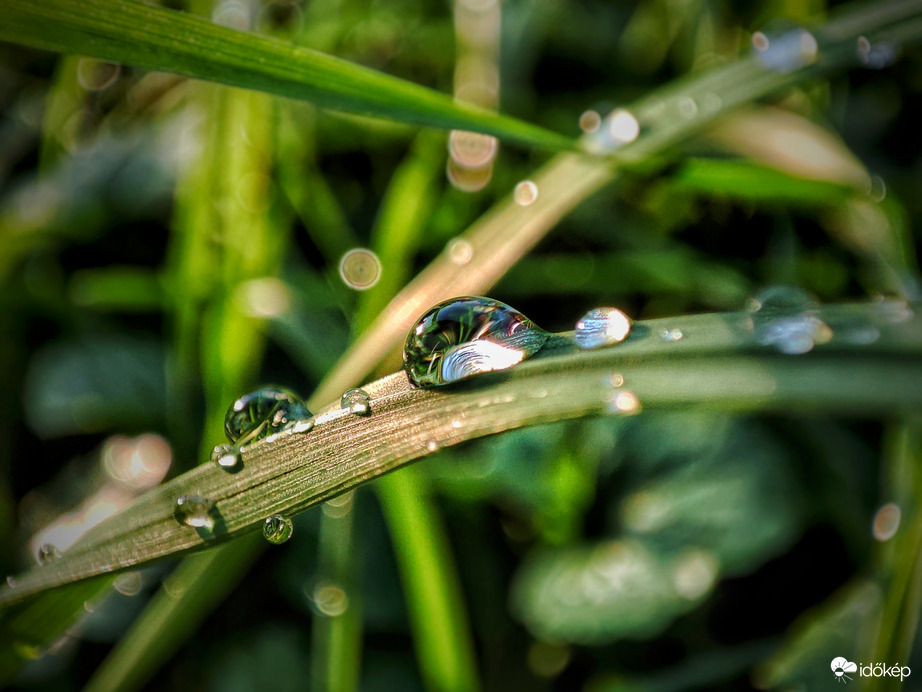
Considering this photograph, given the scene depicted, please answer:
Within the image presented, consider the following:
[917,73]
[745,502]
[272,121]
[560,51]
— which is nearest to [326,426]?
[745,502]

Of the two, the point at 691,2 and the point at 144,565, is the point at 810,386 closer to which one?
the point at 144,565

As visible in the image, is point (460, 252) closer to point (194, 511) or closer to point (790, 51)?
point (194, 511)

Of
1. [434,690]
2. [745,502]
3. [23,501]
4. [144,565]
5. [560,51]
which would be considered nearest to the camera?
[144,565]

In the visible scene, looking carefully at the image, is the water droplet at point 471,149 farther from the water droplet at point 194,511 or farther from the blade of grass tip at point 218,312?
the water droplet at point 194,511

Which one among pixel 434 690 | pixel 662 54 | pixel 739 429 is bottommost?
pixel 434 690

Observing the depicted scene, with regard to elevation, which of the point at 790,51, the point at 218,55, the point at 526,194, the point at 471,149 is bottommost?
the point at 218,55

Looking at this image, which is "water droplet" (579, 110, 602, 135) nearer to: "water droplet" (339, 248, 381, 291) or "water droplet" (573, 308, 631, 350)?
"water droplet" (339, 248, 381, 291)

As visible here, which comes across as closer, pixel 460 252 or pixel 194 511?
pixel 194 511

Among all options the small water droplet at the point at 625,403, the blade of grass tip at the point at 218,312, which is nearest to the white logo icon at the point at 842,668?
the small water droplet at the point at 625,403

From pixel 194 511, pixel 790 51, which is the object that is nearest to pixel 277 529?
pixel 194 511
